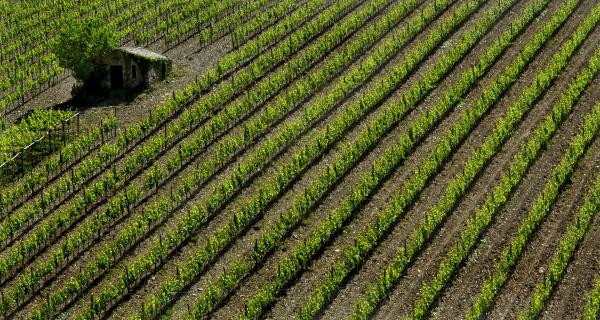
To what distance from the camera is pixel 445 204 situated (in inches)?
1385

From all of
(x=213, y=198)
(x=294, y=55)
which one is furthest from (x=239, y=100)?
(x=213, y=198)

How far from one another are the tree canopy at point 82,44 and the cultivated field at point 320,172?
219 cm

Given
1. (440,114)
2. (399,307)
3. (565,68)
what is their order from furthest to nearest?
(565,68)
(440,114)
(399,307)

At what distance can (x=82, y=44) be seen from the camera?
143 feet

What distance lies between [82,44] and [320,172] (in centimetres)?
1435

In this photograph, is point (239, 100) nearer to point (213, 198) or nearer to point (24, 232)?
point (213, 198)

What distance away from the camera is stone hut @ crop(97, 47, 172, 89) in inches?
1781

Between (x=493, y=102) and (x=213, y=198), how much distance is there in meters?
15.6

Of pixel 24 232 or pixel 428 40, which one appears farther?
pixel 428 40

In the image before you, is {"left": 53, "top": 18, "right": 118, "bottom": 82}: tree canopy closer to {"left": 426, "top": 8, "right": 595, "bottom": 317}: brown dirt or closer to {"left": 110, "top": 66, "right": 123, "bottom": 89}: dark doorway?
{"left": 110, "top": 66, "right": 123, "bottom": 89}: dark doorway

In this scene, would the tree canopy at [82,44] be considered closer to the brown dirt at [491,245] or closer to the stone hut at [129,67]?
the stone hut at [129,67]

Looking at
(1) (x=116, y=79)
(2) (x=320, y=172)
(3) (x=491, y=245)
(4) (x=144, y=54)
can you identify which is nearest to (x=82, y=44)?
(1) (x=116, y=79)

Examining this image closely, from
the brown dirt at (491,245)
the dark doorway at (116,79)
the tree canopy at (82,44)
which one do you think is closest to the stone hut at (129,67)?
the dark doorway at (116,79)

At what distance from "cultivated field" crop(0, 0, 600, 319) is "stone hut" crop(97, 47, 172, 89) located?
120 centimetres
